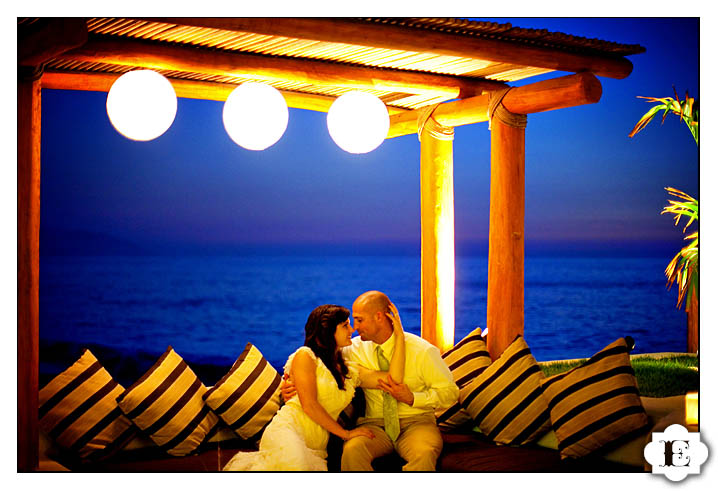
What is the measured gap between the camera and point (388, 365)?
4.16 m

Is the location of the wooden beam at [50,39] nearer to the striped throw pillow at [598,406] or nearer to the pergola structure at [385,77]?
the pergola structure at [385,77]

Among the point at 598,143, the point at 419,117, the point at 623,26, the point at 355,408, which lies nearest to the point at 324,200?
the point at 598,143

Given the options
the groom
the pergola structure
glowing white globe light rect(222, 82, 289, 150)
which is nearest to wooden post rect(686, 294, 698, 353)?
the pergola structure

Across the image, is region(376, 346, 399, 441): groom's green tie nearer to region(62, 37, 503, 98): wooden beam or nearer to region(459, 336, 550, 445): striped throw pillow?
region(459, 336, 550, 445): striped throw pillow

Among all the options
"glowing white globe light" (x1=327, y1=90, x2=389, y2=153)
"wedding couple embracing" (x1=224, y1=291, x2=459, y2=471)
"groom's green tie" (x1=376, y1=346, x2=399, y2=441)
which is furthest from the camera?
"glowing white globe light" (x1=327, y1=90, x2=389, y2=153)

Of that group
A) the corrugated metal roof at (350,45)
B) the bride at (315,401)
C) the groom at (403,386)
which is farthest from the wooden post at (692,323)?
the bride at (315,401)

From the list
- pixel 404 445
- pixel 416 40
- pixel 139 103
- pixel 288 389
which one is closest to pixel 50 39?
pixel 139 103

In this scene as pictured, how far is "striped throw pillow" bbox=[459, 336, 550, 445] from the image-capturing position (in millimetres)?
4184

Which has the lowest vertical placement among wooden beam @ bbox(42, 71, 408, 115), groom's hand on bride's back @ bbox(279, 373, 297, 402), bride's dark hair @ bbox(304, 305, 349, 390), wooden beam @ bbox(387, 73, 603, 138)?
groom's hand on bride's back @ bbox(279, 373, 297, 402)

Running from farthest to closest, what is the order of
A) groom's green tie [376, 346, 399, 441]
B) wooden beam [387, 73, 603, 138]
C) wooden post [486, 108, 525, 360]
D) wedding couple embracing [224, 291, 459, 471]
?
wooden post [486, 108, 525, 360]
wooden beam [387, 73, 603, 138]
groom's green tie [376, 346, 399, 441]
wedding couple embracing [224, 291, 459, 471]

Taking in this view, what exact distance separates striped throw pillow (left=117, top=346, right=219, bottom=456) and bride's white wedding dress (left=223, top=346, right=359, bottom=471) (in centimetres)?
49

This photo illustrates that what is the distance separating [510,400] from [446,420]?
1.50 feet
